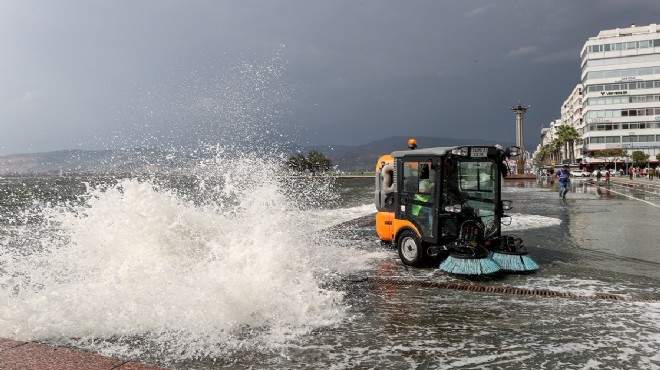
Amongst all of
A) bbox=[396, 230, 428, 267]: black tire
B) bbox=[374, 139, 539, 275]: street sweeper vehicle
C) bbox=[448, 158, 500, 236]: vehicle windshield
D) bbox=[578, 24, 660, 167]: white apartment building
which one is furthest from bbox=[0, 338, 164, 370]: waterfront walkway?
bbox=[578, 24, 660, 167]: white apartment building

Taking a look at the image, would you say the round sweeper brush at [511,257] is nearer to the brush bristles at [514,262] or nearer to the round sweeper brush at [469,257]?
the brush bristles at [514,262]

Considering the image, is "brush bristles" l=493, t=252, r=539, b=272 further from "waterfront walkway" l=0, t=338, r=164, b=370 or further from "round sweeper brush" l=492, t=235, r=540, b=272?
"waterfront walkway" l=0, t=338, r=164, b=370

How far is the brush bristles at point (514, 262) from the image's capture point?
27.1ft

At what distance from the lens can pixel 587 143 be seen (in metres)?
96.6

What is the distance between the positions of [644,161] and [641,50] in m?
22.5

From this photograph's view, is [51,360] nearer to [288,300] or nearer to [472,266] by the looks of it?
[288,300]

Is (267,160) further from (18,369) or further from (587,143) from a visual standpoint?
(587,143)

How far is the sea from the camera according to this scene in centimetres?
484

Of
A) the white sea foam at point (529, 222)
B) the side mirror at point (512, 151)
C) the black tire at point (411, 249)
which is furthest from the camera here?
the white sea foam at point (529, 222)

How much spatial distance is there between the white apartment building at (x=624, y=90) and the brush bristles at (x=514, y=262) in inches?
3817

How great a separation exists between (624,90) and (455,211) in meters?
100

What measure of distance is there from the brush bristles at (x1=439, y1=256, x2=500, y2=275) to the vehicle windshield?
→ 2.90ft

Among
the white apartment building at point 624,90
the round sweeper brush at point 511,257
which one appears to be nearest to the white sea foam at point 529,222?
the round sweeper brush at point 511,257

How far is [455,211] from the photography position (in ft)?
27.3
